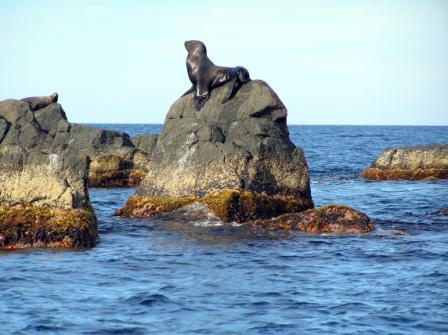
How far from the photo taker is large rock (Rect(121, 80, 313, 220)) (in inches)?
818

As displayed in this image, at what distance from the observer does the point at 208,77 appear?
76.2 ft

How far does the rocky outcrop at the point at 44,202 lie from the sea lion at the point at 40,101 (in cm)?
1565

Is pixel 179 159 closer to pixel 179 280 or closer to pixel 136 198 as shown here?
pixel 136 198

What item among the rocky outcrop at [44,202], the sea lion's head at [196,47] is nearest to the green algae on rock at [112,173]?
the sea lion's head at [196,47]

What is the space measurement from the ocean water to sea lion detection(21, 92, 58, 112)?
46.5 feet

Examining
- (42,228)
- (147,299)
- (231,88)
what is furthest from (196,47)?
(147,299)

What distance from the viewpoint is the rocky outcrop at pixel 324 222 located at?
19141mm

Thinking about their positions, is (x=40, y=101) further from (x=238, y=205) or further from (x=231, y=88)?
(x=238, y=205)

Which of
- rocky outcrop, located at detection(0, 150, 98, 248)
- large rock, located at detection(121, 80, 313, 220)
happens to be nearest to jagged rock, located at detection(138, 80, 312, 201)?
large rock, located at detection(121, 80, 313, 220)

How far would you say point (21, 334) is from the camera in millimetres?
10891

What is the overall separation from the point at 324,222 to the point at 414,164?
18.1 meters

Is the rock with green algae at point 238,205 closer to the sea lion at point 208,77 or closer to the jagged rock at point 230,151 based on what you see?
the jagged rock at point 230,151

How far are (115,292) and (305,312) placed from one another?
3099mm

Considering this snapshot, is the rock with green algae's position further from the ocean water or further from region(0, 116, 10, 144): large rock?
region(0, 116, 10, 144): large rock
